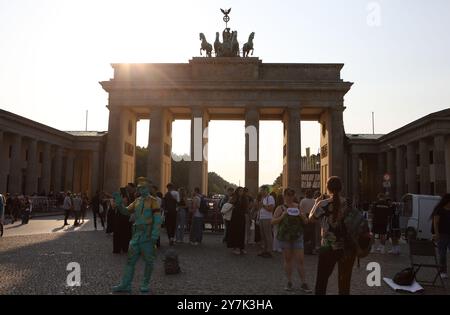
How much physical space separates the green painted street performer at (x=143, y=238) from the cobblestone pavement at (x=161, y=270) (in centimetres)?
40

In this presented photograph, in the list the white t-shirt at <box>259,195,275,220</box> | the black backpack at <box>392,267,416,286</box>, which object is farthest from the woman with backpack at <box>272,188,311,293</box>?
the white t-shirt at <box>259,195,275,220</box>

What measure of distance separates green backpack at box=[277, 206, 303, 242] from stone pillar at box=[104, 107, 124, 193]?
117 ft

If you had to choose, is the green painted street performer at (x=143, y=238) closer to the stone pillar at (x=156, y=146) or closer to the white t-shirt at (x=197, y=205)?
the white t-shirt at (x=197, y=205)

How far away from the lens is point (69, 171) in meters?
52.8

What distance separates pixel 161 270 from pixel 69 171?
1795 inches

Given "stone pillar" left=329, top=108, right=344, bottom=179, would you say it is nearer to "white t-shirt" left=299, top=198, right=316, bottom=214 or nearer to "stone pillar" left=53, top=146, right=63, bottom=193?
"white t-shirt" left=299, top=198, right=316, bottom=214

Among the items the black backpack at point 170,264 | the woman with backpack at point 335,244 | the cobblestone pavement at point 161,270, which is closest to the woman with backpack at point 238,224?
the cobblestone pavement at point 161,270

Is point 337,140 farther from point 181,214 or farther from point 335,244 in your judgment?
point 335,244

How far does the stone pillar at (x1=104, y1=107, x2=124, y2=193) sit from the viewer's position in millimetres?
42375

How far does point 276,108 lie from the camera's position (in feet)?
142

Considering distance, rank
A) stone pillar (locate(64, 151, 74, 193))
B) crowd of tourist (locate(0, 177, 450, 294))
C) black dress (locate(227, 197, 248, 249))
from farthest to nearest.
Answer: stone pillar (locate(64, 151, 74, 193)) < black dress (locate(227, 197, 248, 249)) < crowd of tourist (locate(0, 177, 450, 294))

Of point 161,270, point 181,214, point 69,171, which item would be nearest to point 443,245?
point 161,270

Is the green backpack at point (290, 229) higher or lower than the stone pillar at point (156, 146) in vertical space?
lower

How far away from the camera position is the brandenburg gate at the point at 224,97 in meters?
41.4
